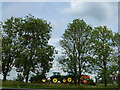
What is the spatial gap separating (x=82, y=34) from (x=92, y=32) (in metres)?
2.23

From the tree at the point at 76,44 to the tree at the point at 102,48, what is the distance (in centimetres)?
189

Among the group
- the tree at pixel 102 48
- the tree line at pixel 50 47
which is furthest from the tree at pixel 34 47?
the tree at pixel 102 48

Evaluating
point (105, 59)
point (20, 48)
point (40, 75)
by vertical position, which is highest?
point (20, 48)

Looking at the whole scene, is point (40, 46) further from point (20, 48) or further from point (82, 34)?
point (82, 34)

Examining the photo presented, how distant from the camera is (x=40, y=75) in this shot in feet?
108

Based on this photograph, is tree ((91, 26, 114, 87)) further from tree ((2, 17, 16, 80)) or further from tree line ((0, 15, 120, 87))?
tree ((2, 17, 16, 80))

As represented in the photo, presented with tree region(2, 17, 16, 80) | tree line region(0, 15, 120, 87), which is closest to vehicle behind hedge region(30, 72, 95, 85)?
tree line region(0, 15, 120, 87)

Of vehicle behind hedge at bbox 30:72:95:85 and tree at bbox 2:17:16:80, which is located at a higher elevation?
tree at bbox 2:17:16:80

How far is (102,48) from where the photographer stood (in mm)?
33781

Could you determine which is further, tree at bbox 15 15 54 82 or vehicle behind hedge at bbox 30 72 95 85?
vehicle behind hedge at bbox 30 72 95 85

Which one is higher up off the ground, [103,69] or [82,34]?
[82,34]

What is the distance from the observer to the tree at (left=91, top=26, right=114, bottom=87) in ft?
107

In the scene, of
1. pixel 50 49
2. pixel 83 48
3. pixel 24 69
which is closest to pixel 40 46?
pixel 50 49

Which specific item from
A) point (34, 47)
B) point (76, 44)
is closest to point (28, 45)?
point (34, 47)
